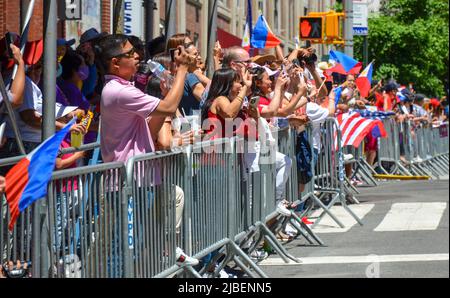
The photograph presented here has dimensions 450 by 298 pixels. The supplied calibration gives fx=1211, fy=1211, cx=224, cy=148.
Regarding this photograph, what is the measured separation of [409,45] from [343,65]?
1043 inches

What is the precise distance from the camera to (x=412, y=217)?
14.6m

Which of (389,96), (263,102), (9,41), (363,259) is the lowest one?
(363,259)

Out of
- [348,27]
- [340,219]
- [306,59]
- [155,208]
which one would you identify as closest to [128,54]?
[155,208]

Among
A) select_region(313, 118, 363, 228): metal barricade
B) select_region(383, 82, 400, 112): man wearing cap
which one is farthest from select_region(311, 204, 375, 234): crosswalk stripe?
select_region(383, 82, 400, 112): man wearing cap

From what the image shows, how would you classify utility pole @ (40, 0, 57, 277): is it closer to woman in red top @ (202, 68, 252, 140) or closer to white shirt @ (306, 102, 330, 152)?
woman in red top @ (202, 68, 252, 140)

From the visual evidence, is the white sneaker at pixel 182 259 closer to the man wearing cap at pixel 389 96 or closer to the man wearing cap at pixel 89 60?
the man wearing cap at pixel 89 60

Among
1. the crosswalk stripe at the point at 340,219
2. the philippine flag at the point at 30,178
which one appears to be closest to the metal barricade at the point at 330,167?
the crosswalk stripe at the point at 340,219

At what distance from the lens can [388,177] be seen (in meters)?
22.7

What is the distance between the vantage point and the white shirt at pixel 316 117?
14039 millimetres

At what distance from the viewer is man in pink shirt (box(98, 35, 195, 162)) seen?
7.81m

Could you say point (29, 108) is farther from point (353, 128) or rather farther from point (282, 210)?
point (353, 128)

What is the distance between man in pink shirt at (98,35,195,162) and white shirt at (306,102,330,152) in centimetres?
596

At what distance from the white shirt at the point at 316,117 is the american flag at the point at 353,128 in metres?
3.73

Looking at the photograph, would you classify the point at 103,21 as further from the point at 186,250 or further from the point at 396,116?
the point at 186,250
